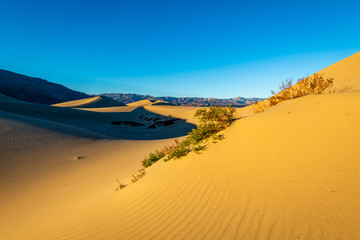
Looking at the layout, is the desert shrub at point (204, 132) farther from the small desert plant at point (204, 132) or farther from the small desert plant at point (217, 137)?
the small desert plant at point (217, 137)

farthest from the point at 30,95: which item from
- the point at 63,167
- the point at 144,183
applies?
the point at 144,183

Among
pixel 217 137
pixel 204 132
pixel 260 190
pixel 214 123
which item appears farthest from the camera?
pixel 214 123

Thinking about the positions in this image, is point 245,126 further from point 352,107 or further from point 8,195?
point 8,195

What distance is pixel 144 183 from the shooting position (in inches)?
151

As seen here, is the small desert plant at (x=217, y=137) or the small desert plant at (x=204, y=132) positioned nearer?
the small desert plant at (x=217, y=137)

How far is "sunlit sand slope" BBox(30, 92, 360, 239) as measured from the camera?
6.09 feet

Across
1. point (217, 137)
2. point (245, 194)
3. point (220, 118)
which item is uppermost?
point (220, 118)

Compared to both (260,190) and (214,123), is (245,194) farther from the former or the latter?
(214,123)

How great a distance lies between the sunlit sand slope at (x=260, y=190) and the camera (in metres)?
1.86

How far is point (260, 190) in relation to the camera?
2400 millimetres

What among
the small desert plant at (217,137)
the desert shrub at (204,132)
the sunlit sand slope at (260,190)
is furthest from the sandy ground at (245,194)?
the desert shrub at (204,132)

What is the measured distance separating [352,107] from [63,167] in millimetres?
10340

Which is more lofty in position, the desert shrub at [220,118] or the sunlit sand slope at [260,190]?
the desert shrub at [220,118]

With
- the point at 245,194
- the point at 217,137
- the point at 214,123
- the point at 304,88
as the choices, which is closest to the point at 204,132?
the point at 214,123
